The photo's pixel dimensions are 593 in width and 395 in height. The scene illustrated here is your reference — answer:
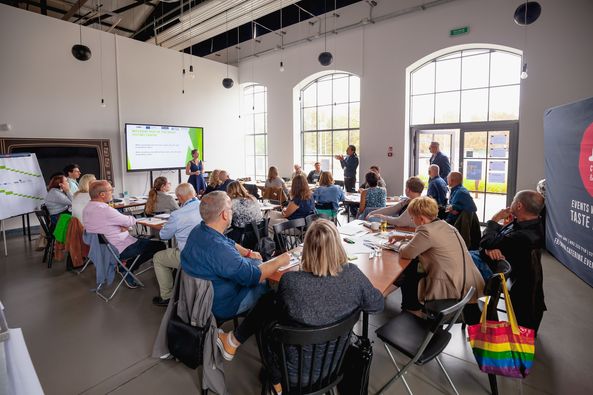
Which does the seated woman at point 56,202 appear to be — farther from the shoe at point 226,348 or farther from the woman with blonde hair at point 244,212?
the shoe at point 226,348

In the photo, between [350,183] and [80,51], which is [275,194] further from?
[80,51]

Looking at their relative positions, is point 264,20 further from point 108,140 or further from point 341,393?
point 341,393

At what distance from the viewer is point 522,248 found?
254 cm

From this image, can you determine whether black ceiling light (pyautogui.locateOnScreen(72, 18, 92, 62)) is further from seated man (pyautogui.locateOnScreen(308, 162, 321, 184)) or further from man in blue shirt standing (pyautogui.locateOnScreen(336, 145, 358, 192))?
man in blue shirt standing (pyautogui.locateOnScreen(336, 145, 358, 192))

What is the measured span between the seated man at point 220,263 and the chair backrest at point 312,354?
675mm

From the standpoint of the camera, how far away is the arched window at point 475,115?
21.9 ft

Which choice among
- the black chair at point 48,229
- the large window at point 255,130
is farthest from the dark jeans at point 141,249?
the large window at point 255,130

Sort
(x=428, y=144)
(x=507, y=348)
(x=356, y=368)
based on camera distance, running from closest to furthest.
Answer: (x=356, y=368), (x=507, y=348), (x=428, y=144)

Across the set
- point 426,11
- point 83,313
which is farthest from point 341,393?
point 426,11

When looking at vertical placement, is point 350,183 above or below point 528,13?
below

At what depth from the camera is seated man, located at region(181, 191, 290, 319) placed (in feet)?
7.14

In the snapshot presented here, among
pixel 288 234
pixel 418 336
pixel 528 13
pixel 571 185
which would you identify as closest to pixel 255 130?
pixel 528 13

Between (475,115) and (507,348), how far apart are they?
618cm

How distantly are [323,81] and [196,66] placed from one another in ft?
12.5
